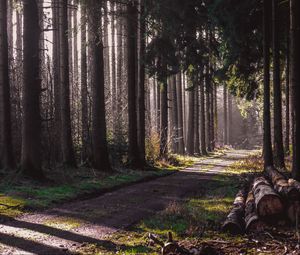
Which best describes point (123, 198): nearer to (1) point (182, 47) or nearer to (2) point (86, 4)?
(2) point (86, 4)

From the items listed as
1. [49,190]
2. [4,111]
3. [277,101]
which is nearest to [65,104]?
[4,111]

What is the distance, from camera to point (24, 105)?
43.4 ft

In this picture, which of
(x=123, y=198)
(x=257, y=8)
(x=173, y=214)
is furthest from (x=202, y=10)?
(x=173, y=214)

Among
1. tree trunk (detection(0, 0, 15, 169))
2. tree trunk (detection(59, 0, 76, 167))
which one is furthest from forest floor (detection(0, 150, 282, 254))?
tree trunk (detection(59, 0, 76, 167))

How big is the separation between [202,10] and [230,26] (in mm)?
2217

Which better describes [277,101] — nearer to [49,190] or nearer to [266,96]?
[266,96]

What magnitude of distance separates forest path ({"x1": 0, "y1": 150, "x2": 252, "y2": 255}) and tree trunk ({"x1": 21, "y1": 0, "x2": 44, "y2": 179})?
2512 mm

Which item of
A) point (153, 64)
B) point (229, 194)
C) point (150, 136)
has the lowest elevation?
point (229, 194)

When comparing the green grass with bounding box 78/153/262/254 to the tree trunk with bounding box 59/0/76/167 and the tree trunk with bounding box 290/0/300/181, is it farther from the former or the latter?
the tree trunk with bounding box 59/0/76/167

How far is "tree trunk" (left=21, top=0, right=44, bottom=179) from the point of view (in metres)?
13.1

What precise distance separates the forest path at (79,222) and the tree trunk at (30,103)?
2512mm

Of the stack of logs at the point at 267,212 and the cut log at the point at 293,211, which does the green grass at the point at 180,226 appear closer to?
the stack of logs at the point at 267,212

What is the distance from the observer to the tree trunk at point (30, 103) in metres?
13.1

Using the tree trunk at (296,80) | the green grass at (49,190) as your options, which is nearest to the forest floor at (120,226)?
the green grass at (49,190)
